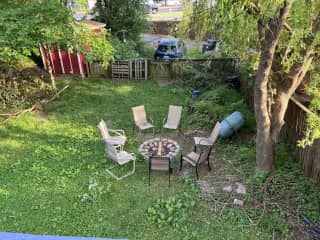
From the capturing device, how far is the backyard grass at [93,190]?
5270 mm

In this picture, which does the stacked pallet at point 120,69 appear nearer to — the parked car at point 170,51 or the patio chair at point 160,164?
the parked car at point 170,51

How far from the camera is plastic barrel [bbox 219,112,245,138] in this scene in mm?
8094

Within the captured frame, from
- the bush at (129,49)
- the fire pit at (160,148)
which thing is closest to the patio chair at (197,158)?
the fire pit at (160,148)

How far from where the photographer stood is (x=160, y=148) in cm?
780

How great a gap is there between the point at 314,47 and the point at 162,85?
27.2 feet

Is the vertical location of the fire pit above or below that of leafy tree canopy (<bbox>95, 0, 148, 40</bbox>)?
below

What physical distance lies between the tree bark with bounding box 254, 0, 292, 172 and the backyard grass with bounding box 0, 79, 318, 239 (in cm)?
55

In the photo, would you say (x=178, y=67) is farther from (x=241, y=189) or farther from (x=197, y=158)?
(x=241, y=189)

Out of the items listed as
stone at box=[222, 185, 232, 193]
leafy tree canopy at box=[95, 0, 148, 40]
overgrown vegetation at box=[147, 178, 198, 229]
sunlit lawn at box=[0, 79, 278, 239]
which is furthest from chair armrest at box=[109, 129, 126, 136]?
leafy tree canopy at box=[95, 0, 148, 40]

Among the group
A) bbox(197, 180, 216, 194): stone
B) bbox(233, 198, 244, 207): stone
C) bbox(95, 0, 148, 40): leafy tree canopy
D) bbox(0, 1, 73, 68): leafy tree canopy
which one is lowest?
bbox(197, 180, 216, 194): stone

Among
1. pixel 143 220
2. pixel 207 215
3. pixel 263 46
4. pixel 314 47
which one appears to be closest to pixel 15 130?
pixel 143 220

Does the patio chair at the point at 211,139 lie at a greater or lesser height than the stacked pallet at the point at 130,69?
greater

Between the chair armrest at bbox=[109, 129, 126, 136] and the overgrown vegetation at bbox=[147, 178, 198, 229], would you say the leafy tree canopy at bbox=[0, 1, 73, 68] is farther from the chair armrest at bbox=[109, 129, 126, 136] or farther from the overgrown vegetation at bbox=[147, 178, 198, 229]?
the overgrown vegetation at bbox=[147, 178, 198, 229]

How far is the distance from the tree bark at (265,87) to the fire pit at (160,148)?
7.23 feet
